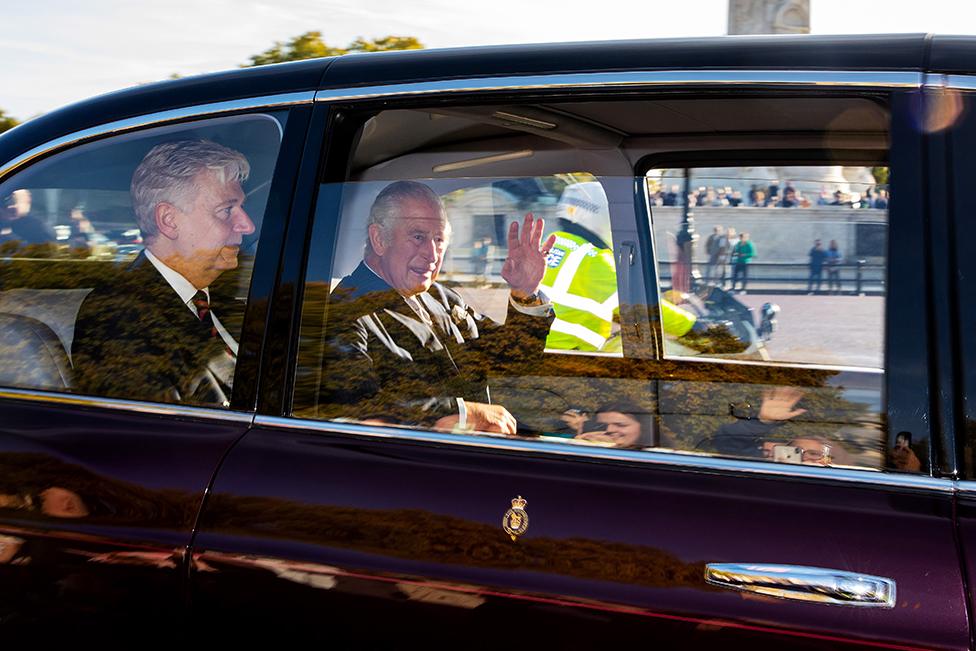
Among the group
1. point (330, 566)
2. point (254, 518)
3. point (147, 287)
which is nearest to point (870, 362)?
point (330, 566)

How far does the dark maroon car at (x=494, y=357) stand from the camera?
68.9 inches

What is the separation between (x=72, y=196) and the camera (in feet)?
7.92

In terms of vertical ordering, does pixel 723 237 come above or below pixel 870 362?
above

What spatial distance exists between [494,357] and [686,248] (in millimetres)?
449

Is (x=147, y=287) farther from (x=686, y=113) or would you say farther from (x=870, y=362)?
(x=870, y=362)

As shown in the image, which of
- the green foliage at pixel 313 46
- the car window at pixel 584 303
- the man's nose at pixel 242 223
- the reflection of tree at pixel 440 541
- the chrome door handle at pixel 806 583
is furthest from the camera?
the green foliage at pixel 313 46

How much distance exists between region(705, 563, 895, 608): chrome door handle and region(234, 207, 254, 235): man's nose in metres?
1.11

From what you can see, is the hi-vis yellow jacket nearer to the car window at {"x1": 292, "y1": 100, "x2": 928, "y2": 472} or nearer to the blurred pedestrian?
the car window at {"x1": 292, "y1": 100, "x2": 928, "y2": 472}

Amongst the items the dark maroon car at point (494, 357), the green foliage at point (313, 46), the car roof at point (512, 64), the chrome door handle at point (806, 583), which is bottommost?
the chrome door handle at point (806, 583)

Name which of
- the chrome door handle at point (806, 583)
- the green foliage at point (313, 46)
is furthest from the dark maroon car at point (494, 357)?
the green foliage at point (313, 46)

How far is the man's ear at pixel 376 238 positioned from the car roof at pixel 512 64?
29 centimetres

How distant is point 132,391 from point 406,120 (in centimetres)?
77

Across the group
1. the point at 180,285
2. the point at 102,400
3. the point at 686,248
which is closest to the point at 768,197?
the point at 686,248

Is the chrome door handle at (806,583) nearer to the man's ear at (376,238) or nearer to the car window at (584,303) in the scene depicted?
the car window at (584,303)
